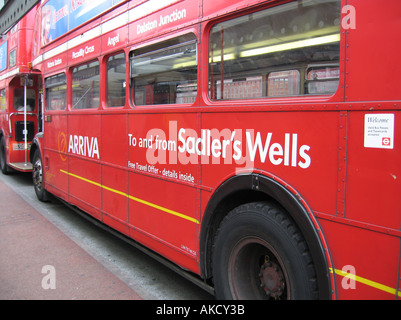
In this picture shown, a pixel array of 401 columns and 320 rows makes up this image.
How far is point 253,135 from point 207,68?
72cm

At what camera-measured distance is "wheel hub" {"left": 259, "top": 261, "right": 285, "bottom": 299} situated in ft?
7.64

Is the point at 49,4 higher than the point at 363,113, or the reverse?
the point at 49,4

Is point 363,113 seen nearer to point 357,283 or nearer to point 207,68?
point 357,283

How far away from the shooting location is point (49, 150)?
6215 mm

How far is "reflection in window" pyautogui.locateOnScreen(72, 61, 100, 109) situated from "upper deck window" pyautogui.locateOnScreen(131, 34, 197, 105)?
3.30ft

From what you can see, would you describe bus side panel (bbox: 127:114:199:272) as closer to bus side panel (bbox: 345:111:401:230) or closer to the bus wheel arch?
the bus wheel arch

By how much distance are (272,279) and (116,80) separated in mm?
2741

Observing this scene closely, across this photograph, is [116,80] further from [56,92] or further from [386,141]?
[386,141]

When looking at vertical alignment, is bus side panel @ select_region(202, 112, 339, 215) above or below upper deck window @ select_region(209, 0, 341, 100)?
below

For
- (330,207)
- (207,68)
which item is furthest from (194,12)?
(330,207)

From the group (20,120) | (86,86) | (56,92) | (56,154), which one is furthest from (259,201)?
(20,120)

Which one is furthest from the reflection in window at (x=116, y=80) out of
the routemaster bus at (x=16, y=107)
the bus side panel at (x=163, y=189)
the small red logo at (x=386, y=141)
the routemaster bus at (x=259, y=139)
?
the routemaster bus at (x=16, y=107)

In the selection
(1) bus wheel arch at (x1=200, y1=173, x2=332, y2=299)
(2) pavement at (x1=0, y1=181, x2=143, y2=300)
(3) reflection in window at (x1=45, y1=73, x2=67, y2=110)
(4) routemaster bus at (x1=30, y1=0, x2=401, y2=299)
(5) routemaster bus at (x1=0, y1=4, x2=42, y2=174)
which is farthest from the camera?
(5) routemaster bus at (x1=0, y1=4, x2=42, y2=174)

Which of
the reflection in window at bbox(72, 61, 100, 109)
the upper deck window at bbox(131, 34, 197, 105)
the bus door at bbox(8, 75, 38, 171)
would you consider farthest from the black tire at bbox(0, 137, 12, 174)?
the upper deck window at bbox(131, 34, 197, 105)
